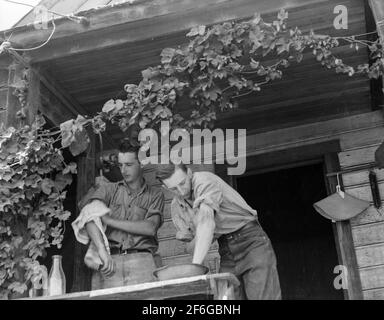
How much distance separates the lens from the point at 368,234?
6012 millimetres

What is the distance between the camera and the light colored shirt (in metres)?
4.77

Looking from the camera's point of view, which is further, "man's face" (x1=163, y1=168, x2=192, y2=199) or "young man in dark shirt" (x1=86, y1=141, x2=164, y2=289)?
"young man in dark shirt" (x1=86, y1=141, x2=164, y2=289)

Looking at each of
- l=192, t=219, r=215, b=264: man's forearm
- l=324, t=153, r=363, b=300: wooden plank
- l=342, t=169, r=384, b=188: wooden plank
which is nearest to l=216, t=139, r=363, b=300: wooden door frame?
l=324, t=153, r=363, b=300: wooden plank

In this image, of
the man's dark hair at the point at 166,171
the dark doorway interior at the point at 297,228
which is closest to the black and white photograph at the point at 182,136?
the man's dark hair at the point at 166,171

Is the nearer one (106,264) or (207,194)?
(207,194)

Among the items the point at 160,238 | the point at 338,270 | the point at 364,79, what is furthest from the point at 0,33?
the point at 338,270

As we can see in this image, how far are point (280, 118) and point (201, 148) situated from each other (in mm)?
879

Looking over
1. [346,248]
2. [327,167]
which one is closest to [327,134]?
[327,167]

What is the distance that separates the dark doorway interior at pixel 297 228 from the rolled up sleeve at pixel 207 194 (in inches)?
152

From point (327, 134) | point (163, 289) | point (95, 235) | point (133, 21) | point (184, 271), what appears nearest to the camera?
point (163, 289)

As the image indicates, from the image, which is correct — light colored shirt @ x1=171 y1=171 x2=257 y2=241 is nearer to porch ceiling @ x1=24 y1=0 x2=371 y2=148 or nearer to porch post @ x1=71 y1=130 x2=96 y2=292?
porch ceiling @ x1=24 y1=0 x2=371 y2=148

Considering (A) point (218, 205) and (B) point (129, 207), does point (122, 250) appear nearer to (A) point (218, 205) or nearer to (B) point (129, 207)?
(B) point (129, 207)

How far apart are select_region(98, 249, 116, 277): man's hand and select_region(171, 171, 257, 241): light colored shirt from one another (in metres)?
0.65

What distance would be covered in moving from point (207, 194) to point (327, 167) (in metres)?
2.01
